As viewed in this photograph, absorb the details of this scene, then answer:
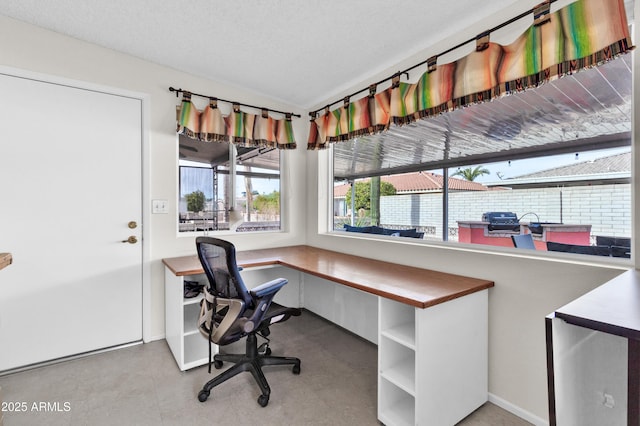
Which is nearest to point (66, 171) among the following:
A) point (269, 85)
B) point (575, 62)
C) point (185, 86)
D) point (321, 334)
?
point (185, 86)

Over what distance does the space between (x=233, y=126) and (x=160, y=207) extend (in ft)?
3.21

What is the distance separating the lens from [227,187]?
2.96 meters

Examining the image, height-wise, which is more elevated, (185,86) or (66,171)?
(185,86)

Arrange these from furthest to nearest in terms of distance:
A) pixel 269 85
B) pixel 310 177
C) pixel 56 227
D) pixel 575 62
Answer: pixel 310 177
pixel 269 85
pixel 56 227
pixel 575 62

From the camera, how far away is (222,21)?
1.93 meters

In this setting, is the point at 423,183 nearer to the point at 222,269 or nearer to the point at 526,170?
the point at 526,170

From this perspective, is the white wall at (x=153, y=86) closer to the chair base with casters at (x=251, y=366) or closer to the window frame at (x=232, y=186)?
the window frame at (x=232, y=186)

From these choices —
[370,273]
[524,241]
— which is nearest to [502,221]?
[524,241]

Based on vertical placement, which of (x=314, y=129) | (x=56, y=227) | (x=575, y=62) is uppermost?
(x=314, y=129)

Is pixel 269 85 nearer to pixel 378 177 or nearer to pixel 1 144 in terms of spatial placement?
pixel 378 177

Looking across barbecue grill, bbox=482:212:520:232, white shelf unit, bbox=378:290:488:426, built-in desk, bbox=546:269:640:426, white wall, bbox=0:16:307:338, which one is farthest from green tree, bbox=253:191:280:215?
built-in desk, bbox=546:269:640:426

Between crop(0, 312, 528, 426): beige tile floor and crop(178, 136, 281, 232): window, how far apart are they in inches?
46.0

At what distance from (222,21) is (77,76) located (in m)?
1.20

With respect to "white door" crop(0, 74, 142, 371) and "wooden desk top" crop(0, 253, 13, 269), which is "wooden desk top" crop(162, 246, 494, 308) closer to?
"white door" crop(0, 74, 142, 371)
